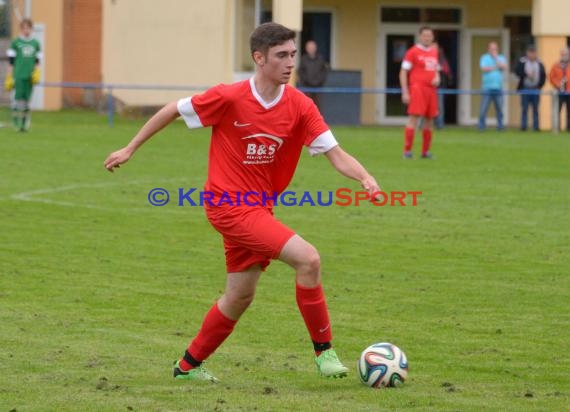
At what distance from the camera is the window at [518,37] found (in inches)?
1420

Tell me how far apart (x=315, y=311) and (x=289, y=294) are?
3.28m

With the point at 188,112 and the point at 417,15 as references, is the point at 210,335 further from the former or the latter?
the point at 417,15

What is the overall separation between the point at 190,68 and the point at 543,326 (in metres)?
26.5

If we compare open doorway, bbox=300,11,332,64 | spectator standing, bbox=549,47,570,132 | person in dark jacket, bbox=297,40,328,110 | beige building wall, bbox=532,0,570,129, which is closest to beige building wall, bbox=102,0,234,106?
open doorway, bbox=300,11,332,64

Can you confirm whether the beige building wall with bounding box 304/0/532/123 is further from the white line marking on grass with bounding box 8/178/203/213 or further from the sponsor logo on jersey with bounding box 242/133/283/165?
the sponsor logo on jersey with bounding box 242/133/283/165

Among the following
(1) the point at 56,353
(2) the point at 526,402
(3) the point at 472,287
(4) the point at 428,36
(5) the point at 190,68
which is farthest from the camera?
(5) the point at 190,68

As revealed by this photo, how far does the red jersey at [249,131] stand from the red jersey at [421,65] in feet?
50.9

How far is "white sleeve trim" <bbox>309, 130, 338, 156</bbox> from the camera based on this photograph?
293 inches

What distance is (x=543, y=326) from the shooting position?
9.21 meters

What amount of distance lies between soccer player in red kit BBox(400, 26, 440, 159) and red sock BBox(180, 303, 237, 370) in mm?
15016

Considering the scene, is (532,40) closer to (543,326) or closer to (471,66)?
(471,66)

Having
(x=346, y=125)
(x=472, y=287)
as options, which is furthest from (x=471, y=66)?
(x=472, y=287)

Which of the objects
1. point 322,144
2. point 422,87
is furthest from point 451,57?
point 322,144

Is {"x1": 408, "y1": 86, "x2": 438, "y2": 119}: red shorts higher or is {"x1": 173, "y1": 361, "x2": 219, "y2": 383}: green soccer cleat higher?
{"x1": 408, "y1": 86, "x2": 438, "y2": 119}: red shorts
